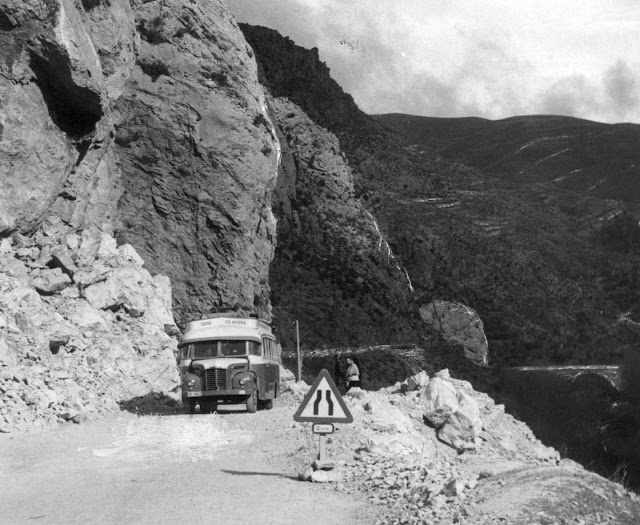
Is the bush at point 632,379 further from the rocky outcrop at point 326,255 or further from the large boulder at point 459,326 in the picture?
the large boulder at point 459,326

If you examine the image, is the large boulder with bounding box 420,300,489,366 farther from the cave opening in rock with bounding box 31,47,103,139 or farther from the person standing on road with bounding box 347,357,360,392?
the person standing on road with bounding box 347,357,360,392

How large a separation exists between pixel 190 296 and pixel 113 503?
102 feet

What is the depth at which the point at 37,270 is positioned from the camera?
28.6 metres

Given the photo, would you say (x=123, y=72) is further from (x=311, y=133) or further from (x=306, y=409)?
(x=311, y=133)

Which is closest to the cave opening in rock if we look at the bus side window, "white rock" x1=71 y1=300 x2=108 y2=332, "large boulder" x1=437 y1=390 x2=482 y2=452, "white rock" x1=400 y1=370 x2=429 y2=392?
"white rock" x1=71 y1=300 x2=108 y2=332

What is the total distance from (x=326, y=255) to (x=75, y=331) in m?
64.8

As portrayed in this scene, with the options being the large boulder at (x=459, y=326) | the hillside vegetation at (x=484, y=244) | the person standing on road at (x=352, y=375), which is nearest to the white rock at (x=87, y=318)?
the person standing on road at (x=352, y=375)

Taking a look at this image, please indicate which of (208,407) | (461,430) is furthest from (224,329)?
(461,430)

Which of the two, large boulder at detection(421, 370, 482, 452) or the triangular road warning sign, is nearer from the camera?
the triangular road warning sign

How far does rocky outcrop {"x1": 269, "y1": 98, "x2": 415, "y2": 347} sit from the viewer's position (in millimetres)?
83500

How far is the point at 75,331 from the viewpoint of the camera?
2753cm

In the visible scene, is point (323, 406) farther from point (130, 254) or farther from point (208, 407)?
point (130, 254)

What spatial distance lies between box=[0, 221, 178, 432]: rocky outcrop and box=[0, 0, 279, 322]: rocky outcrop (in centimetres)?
132

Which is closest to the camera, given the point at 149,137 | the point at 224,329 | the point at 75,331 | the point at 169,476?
the point at 169,476
